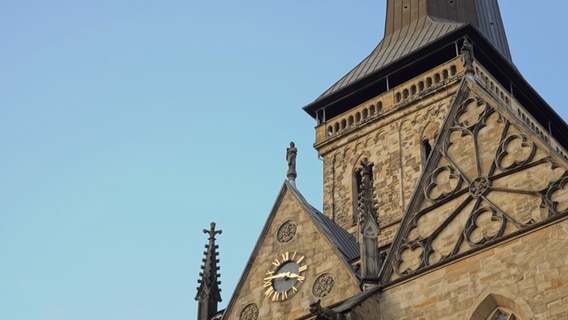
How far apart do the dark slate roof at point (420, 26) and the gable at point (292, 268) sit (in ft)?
32.9

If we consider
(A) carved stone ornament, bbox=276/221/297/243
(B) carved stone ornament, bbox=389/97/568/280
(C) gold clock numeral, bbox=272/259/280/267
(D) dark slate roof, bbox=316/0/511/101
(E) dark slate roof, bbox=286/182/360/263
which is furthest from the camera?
(D) dark slate roof, bbox=316/0/511/101

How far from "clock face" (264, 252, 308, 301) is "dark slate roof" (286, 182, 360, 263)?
2.43 ft

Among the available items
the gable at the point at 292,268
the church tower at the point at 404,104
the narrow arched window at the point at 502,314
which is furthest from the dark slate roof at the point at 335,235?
the church tower at the point at 404,104

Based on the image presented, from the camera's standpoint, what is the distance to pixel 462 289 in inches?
691

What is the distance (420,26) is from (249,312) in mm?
14661

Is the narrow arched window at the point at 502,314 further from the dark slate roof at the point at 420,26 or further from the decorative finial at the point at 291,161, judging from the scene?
the dark slate roof at the point at 420,26

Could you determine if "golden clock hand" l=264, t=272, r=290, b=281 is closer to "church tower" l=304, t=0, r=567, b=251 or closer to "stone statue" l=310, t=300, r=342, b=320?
"stone statue" l=310, t=300, r=342, b=320

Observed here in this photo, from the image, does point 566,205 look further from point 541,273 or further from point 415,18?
point 415,18

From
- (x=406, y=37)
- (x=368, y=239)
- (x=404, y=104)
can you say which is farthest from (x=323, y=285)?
(x=406, y=37)

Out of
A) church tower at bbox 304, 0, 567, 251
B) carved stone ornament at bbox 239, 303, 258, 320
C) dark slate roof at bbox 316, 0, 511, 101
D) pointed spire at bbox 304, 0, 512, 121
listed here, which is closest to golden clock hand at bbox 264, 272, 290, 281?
carved stone ornament at bbox 239, 303, 258, 320

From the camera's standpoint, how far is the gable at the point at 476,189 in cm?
1766

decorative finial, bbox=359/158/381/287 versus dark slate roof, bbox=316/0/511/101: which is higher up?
dark slate roof, bbox=316/0/511/101

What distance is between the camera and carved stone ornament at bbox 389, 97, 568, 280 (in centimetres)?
1764

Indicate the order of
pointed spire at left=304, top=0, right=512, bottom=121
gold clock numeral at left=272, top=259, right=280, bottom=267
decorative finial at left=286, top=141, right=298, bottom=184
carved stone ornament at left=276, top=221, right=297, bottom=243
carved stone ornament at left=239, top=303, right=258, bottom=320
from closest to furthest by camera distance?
carved stone ornament at left=239, top=303, right=258, bottom=320 < gold clock numeral at left=272, top=259, right=280, bottom=267 < carved stone ornament at left=276, top=221, right=297, bottom=243 < decorative finial at left=286, top=141, right=298, bottom=184 < pointed spire at left=304, top=0, right=512, bottom=121
